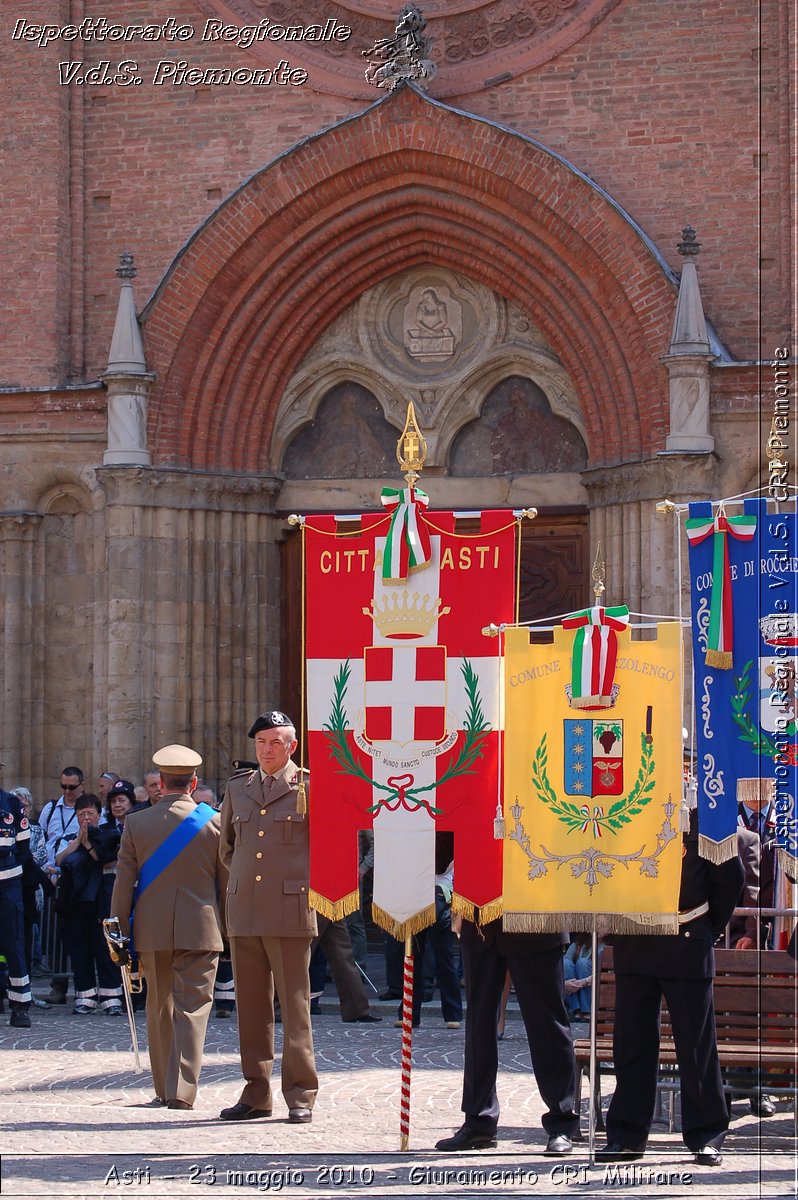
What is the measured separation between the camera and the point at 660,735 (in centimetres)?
835

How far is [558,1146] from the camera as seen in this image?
8.07 m

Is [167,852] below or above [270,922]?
above

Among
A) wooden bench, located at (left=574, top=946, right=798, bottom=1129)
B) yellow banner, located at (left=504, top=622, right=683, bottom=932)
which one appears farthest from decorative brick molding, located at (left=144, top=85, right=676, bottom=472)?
yellow banner, located at (left=504, top=622, right=683, bottom=932)

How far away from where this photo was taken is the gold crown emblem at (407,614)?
870cm

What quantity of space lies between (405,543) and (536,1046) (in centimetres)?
229

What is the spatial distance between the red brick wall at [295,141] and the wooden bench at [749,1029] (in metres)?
7.74

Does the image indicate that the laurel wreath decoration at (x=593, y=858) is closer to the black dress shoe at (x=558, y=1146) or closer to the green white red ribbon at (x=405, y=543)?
the black dress shoe at (x=558, y=1146)

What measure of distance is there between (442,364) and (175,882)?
27.7 ft

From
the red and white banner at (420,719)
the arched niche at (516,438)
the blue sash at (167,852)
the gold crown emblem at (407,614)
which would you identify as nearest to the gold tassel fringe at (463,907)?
the red and white banner at (420,719)

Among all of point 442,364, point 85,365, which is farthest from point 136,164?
point 442,364

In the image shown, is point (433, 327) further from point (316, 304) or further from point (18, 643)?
point (18, 643)

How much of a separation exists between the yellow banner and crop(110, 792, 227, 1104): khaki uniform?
1.82m

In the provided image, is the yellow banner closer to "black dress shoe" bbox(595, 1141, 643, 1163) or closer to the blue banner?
the blue banner

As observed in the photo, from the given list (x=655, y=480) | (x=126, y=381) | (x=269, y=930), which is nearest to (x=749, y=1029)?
(x=269, y=930)
